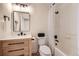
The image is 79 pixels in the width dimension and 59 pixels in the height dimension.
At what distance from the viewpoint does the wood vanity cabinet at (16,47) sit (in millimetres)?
1439

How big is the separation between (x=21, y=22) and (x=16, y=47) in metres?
0.34

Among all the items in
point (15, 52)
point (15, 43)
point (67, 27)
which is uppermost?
point (67, 27)

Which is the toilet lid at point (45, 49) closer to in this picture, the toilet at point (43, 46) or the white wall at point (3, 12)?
the toilet at point (43, 46)

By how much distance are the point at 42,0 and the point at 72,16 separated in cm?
46

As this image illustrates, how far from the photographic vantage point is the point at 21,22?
1531 mm

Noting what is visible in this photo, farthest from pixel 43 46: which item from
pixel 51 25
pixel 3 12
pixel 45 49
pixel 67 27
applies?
pixel 3 12

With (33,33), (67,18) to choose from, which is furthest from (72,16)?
(33,33)

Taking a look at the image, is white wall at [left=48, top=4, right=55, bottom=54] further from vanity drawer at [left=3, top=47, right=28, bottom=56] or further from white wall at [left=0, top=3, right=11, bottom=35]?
white wall at [left=0, top=3, right=11, bottom=35]

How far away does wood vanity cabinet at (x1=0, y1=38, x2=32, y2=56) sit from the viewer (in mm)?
1439

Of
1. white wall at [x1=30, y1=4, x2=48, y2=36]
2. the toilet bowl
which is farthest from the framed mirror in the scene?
the toilet bowl

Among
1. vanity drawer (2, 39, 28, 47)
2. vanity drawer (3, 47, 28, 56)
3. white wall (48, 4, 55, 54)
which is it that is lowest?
vanity drawer (3, 47, 28, 56)

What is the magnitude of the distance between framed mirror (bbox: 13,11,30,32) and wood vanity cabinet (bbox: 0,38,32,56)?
5.8 inches

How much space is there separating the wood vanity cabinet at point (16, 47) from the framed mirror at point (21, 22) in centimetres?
15

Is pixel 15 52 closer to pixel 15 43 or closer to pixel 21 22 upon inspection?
pixel 15 43
